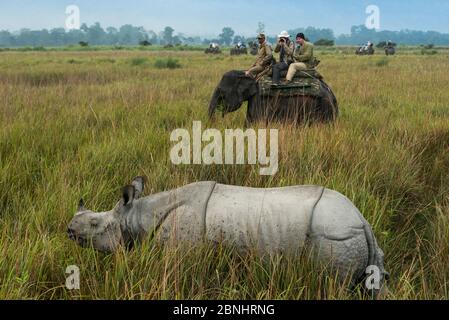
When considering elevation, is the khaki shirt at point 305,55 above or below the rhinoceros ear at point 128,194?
above

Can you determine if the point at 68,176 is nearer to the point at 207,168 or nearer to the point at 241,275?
the point at 207,168

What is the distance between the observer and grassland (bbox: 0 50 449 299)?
2328 millimetres

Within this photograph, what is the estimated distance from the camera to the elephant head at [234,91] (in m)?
6.70

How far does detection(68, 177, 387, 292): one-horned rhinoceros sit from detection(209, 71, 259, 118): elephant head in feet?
13.4

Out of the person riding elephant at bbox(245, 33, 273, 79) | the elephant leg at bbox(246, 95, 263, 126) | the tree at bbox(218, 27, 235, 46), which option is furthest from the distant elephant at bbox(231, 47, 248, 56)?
the tree at bbox(218, 27, 235, 46)

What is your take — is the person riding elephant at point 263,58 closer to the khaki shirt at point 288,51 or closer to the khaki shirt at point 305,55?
the khaki shirt at point 288,51

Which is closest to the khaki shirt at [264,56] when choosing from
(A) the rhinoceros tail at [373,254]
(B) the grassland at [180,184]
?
(B) the grassland at [180,184]

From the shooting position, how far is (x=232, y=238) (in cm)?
252

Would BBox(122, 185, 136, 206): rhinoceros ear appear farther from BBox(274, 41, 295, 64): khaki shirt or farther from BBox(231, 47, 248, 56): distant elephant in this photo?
BBox(231, 47, 248, 56): distant elephant

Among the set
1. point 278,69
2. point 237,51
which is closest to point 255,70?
point 278,69

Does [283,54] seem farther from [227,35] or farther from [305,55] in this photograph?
[227,35]

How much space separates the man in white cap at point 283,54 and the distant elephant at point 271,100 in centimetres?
30

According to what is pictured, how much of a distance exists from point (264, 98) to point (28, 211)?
4333 millimetres
